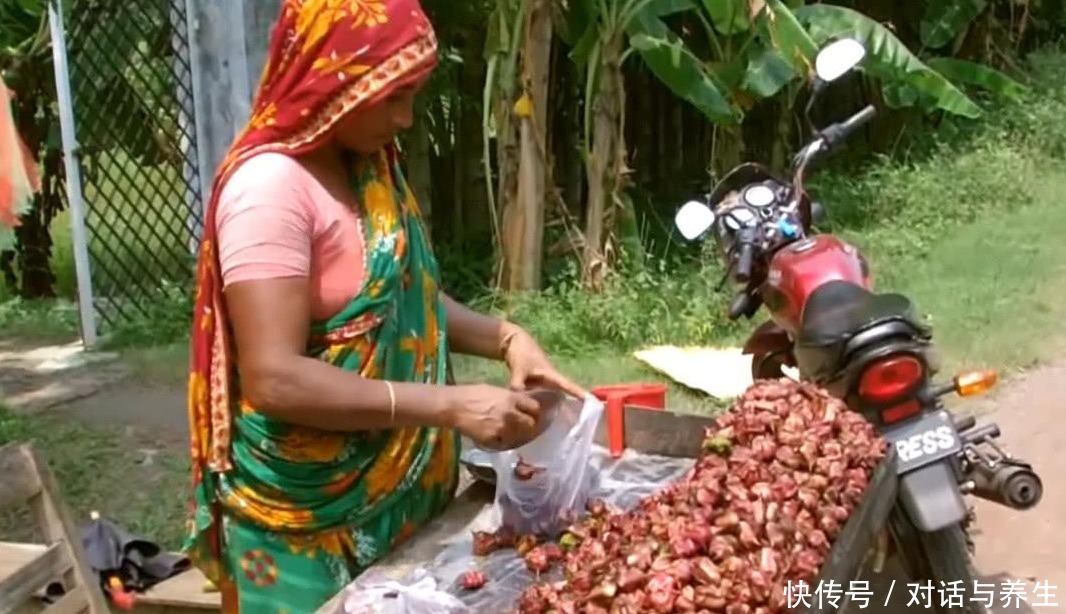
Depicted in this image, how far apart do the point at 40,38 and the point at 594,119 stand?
308 centimetres

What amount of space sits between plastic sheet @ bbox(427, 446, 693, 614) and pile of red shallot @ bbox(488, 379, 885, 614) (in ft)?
0.10

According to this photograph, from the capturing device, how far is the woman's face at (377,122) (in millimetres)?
2090

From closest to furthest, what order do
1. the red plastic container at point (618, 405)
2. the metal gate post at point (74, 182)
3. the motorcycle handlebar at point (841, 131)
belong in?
1. the red plastic container at point (618, 405)
2. the motorcycle handlebar at point (841, 131)
3. the metal gate post at point (74, 182)

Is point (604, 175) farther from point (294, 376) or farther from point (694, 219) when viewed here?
point (294, 376)

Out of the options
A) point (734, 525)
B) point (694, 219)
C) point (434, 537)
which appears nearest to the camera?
point (734, 525)

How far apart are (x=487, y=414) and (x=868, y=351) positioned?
1124 mm

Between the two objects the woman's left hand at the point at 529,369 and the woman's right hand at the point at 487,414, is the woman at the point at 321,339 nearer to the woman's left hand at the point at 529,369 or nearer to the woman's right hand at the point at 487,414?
the woman's right hand at the point at 487,414

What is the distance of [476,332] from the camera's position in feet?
8.44

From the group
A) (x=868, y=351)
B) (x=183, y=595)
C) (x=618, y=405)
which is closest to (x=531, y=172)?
(x=183, y=595)

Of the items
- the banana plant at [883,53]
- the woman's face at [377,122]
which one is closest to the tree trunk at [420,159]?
the banana plant at [883,53]

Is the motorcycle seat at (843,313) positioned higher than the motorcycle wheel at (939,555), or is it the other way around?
the motorcycle seat at (843,313)

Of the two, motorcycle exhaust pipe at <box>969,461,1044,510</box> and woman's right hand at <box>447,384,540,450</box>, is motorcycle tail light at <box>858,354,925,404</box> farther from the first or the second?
woman's right hand at <box>447,384,540,450</box>

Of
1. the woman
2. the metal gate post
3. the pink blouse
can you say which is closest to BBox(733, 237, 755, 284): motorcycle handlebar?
the woman

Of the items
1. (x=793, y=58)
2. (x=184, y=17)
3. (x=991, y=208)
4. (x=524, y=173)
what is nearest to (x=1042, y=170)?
(x=991, y=208)
